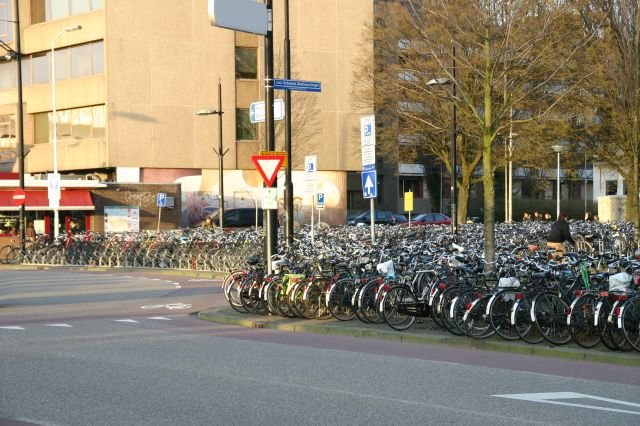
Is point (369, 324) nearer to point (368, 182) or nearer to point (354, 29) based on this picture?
point (368, 182)

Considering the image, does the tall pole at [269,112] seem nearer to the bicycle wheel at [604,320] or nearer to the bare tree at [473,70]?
the bare tree at [473,70]

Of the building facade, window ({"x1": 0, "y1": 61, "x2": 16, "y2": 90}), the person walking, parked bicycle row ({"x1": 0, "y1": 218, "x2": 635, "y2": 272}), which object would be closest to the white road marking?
parked bicycle row ({"x1": 0, "y1": 218, "x2": 635, "y2": 272})

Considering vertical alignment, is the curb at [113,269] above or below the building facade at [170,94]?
below

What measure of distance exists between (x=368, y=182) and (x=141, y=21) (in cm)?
3378

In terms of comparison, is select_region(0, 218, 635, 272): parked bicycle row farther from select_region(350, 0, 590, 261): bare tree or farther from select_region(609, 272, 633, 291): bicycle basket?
select_region(609, 272, 633, 291): bicycle basket

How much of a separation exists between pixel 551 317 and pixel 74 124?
41.4m

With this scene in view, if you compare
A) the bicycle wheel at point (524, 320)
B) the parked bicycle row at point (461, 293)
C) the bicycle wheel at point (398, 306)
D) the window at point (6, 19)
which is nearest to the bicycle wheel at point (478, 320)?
the parked bicycle row at point (461, 293)

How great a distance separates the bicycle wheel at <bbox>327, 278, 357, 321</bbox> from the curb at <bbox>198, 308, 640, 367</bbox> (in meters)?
0.54

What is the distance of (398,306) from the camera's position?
1413 centimetres

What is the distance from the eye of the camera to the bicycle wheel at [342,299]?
14.9 metres

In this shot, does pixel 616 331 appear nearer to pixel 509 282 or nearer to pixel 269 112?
pixel 509 282

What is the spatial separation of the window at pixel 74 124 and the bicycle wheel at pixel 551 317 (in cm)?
3952

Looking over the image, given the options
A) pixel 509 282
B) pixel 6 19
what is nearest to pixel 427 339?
pixel 509 282

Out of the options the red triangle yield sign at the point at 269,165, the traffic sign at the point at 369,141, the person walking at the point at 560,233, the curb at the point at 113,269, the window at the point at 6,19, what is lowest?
the curb at the point at 113,269
